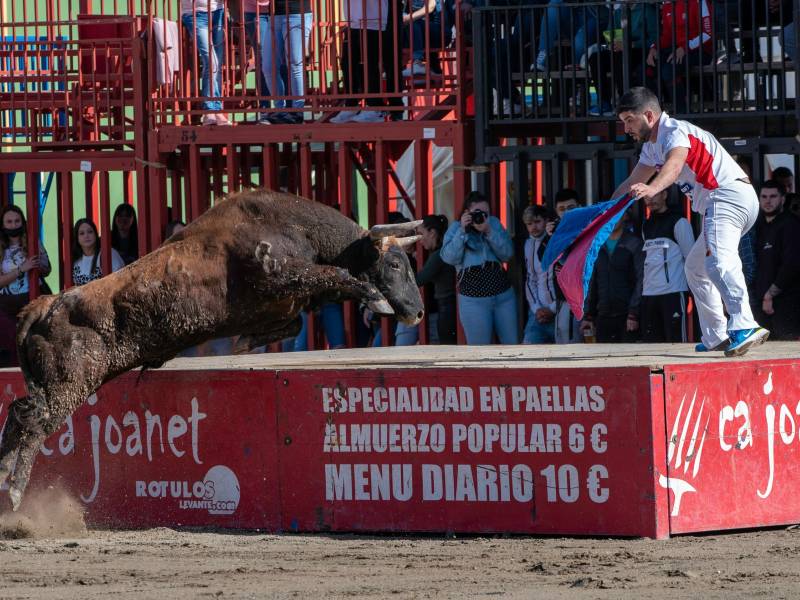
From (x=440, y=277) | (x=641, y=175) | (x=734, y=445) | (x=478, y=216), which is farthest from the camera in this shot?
(x=440, y=277)

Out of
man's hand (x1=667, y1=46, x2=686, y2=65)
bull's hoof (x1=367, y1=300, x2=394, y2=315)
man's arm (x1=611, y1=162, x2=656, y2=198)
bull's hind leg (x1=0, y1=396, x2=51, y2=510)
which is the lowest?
bull's hind leg (x1=0, y1=396, x2=51, y2=510)

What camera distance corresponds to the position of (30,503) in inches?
356

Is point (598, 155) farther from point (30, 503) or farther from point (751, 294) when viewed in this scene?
point (30, 503)

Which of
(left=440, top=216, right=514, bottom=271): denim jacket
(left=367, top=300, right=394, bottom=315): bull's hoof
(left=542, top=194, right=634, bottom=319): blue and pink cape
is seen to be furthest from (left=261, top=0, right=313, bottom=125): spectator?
(left=367, top=300, right=394, bottom=315): bull's hoof

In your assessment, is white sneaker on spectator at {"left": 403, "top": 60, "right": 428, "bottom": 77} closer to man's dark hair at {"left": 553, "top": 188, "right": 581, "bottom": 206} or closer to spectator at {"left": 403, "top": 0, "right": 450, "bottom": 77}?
spectator at {"left": 403, "top": 0, "right": 450, "bottom": 77}

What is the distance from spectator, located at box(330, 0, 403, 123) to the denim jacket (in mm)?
Result: 1866

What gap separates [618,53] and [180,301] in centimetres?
608

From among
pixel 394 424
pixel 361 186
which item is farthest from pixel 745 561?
pixel 361 186

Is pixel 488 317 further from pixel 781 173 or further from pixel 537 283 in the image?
pixel 781 173

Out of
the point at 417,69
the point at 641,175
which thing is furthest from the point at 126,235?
the point at 641,175

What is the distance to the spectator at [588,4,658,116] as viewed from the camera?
12.8 m

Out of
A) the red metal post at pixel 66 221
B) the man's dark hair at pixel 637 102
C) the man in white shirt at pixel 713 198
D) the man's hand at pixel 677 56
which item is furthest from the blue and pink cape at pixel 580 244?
the red metal post at pixel 66 221

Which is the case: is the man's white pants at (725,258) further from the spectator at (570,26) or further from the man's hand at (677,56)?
the spectator at (570,26)

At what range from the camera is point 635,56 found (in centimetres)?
1304
